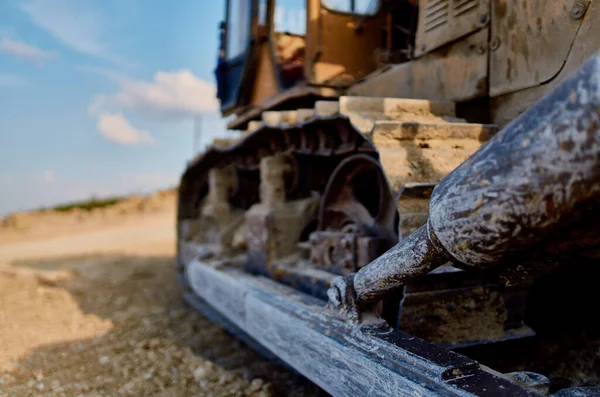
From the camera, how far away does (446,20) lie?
2926mm

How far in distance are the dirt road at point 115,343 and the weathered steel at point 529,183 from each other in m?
1.54

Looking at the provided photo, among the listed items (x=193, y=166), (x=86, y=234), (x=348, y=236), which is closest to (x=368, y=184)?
(x=348, y=236)

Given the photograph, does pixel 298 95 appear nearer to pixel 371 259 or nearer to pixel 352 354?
pixel 371 259

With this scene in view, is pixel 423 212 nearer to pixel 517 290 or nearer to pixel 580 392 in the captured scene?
pixel 517 290

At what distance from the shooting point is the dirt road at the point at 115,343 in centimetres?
275

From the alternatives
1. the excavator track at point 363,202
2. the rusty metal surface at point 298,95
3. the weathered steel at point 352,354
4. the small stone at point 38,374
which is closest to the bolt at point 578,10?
the excavator track at point 363,202

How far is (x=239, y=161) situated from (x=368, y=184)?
64.1 inches

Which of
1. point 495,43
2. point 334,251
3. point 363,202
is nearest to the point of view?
point 495,43

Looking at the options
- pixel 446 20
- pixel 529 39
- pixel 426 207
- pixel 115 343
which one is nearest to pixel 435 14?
pixel 446 20

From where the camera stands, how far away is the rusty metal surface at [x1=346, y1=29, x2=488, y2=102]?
274cm

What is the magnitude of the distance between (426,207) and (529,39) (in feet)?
3.12

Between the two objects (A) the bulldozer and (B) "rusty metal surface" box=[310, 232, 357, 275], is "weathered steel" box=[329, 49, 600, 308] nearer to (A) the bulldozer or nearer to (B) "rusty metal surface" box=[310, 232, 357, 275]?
(A) the bulldozer

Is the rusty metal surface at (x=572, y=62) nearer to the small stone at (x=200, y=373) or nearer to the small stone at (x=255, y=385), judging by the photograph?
the small stone at (x=255, y=385)

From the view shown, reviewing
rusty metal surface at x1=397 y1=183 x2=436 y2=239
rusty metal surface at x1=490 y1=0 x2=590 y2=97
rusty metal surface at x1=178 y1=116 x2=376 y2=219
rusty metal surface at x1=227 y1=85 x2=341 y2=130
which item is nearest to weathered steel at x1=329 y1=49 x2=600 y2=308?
rusty metal surface at x1=397 y1=183 x2=436 y2=239
